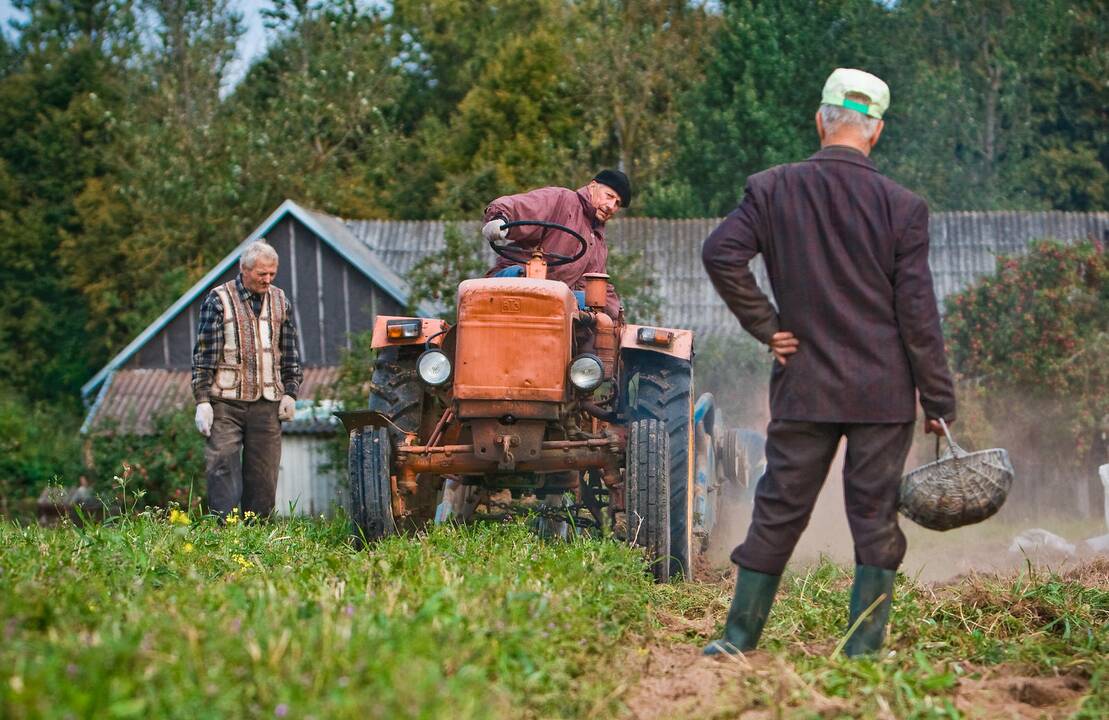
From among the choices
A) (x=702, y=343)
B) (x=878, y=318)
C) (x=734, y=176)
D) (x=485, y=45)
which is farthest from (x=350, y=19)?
(x=878, y=318)

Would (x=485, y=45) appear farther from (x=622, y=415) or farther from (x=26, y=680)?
(x=26, y=680)

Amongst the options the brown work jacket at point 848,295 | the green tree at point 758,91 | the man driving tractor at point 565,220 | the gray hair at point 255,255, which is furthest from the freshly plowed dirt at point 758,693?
the green tree at point 758,91

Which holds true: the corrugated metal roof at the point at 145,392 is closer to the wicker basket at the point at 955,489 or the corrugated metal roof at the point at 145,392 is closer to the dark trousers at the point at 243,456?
the dark trousers at the point at 243,456

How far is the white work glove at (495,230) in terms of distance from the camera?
7.52 metres

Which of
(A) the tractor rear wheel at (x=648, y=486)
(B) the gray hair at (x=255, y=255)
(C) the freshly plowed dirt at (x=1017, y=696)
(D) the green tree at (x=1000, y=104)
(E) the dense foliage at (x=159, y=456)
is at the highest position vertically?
(D) the green tree at (x=1000, y=104)

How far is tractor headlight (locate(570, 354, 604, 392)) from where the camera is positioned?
7.16m

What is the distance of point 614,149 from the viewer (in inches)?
1490

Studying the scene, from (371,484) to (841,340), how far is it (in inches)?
108

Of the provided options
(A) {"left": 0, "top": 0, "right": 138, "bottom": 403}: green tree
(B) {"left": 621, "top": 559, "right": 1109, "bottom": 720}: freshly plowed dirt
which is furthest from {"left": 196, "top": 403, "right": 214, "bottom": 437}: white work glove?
Result: (A) {"left": 0, "top": 0, "right": 138, "bottom": 403}: green tree

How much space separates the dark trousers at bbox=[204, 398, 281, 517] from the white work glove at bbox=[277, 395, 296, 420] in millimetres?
32

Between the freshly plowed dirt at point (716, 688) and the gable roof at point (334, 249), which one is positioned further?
the gable roof at point (334, 249)

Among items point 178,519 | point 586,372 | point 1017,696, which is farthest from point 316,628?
point 178,519

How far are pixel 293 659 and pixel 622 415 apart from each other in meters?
4.09

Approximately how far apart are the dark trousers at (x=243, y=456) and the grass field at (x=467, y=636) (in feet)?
4.88
